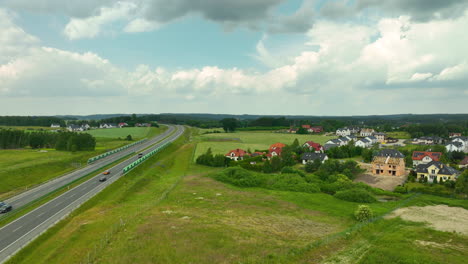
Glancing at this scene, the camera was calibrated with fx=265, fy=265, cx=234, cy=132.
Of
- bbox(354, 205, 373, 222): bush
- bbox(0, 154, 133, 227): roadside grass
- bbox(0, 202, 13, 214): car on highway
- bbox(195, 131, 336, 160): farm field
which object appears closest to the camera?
bbox(0, 154, 133, 227): roadside grass

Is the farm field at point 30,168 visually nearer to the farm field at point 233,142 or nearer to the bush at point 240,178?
the farm field at point 233,142

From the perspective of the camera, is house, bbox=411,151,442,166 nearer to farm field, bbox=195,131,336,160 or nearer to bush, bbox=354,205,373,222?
farm field, bbox=195,131,336,160

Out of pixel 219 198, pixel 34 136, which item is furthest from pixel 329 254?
pixel 34 136

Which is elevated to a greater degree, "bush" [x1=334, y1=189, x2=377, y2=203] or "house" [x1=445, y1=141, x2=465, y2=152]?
"house" [x1=445, y1=141, x2=465, y2=152]

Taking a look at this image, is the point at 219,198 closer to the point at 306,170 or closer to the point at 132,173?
the point at 132,173

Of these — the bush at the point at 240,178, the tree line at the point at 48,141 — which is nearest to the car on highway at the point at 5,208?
the bush at the point at 240,178

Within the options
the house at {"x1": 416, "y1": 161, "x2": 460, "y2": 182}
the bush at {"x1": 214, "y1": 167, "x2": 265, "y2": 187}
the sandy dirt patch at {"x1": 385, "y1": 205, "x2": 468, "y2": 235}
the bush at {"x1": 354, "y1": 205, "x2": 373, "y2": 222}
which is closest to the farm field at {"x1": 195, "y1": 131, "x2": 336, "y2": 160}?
the bush at {"x1": 214, "y1": 167, "x2": 265, "y2": 187}

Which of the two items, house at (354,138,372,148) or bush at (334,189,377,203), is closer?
bush at (334,189,377,203)
